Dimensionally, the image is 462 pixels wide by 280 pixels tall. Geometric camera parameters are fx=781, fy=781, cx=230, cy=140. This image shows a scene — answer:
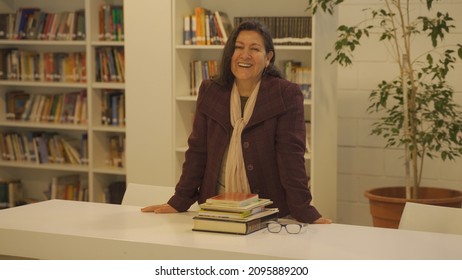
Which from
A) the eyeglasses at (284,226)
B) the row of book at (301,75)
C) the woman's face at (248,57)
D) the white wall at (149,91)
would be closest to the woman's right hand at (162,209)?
the eyeglasses at (284,226)

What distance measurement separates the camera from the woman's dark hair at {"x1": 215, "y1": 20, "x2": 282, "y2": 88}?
129 inches

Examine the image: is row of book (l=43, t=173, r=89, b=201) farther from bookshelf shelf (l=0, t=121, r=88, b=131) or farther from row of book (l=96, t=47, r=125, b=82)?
row of book (l=96, t=47, r=125, b=82)

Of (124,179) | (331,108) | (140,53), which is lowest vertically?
(124,179)

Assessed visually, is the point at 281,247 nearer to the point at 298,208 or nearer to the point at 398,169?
the point at 298,208

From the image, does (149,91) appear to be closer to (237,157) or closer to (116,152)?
(116,152)

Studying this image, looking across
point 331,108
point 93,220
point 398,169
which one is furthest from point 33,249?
point 398,169

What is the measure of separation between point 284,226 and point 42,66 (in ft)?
13.0

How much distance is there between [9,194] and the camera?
661 centimetres

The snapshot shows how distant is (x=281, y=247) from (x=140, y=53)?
317 centimetres

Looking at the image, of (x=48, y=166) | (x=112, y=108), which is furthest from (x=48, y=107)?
(x=112, y=108)

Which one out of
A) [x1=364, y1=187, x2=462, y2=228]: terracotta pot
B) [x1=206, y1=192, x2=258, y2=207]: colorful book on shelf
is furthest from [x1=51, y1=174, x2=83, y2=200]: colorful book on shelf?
[x1=206, y1=192, x2=258, y2=207]: colorful book on shelf

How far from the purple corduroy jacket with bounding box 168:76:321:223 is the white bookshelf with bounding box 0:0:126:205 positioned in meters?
2.78

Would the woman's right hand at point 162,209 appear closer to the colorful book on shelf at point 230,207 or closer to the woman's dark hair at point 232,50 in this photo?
the colorful book on shelf at point 230,207
